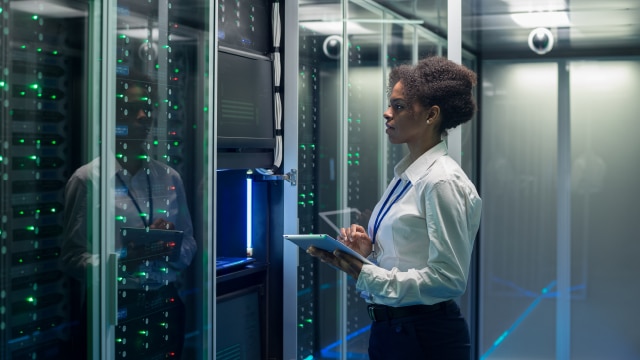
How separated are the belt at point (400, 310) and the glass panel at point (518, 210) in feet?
11.0

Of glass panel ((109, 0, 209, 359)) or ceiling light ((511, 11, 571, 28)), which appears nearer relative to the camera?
glass panel ((109, 0, 209, 359))

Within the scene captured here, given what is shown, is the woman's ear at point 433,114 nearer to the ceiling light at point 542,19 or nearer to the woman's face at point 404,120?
the woman's face at point 404,120

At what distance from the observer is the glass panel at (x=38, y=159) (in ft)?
6.64

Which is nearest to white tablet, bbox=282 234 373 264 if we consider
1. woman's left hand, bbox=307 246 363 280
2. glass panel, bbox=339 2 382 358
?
woman's left hand, bbox=307 246 363 280

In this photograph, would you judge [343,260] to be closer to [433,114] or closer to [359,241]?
[359,241]

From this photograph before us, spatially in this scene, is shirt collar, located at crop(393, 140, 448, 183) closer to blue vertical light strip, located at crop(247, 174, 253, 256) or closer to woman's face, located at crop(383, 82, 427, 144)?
woman's face, located at crop(383, 82, 427, 144)

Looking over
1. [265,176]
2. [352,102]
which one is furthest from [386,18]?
[265,176]

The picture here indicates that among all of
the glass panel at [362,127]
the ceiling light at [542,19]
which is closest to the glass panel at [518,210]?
the ceiling light at [542,19]

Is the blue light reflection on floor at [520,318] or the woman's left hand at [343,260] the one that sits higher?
the woman's left hand at [343,260]

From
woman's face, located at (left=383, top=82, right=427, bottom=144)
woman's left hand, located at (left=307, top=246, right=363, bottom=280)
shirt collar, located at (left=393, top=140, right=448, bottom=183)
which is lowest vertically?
woman's left hand, located at (left=307, top=246, right=363, bottom=280)

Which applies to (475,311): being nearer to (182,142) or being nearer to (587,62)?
(587,62)

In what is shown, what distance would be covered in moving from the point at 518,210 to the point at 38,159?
13.7ft

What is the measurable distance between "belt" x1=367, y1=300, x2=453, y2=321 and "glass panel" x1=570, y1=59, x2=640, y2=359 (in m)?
3.24

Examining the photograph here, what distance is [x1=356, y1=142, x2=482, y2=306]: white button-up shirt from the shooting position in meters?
2.30
